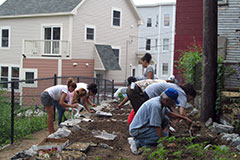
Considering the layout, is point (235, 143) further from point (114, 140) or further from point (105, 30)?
point (105, 30)

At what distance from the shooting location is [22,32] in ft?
82.7

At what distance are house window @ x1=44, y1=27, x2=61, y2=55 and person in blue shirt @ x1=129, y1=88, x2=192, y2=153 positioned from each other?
17626 millimetres

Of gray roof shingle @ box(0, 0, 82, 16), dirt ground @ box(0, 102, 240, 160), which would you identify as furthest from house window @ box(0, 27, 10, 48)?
dirt ground @ box(0, 102, 240, 160)

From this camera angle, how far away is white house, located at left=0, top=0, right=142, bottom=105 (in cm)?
2303

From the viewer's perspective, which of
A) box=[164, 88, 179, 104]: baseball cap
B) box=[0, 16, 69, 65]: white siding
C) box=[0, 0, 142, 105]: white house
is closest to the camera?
box=[164, 88, 179, 104]: baseball cap

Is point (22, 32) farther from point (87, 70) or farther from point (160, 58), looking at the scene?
point (160, 58)

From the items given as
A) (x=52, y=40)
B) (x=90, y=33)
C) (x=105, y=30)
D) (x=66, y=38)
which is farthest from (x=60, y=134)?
(x=105, y=30)

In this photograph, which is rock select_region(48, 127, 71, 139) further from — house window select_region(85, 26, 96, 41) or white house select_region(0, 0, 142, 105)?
house window select_region(85, 26, 96, 41)

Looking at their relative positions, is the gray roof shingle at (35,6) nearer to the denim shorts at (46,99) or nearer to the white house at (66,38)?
the white house at (66,38)

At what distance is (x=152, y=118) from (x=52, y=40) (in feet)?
59.7

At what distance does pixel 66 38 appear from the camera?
23125 millimetres

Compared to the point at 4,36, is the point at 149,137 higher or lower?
lower

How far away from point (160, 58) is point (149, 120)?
32807mm

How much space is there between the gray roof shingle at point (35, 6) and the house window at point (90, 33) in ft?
6.91
